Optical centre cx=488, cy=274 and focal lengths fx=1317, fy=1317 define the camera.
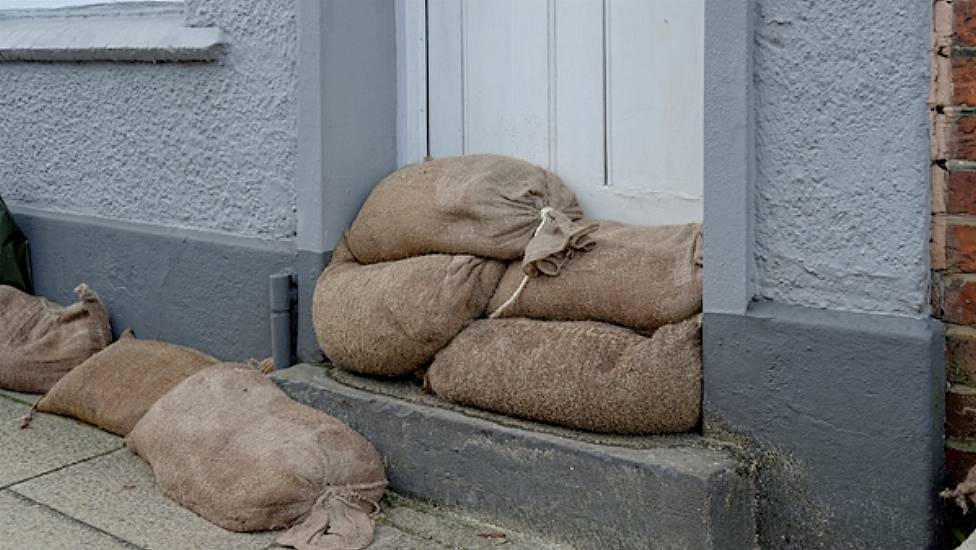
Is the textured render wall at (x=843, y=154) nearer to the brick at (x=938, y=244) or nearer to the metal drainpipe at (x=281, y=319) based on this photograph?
the brick at (x=938, y=244)

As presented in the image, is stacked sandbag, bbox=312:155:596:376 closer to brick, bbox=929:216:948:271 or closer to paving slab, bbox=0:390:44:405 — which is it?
brick, bbox=929:216:948:271

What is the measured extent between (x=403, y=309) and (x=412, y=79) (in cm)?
101

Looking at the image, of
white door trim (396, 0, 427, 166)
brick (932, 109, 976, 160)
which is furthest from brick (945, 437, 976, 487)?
white door trim (396, 0, 427, 166)

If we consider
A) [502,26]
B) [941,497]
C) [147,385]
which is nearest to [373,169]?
[502,26]

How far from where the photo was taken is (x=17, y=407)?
5035 mm

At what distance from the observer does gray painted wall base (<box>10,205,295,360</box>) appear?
483cm

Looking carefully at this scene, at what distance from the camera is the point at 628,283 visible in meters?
3.67

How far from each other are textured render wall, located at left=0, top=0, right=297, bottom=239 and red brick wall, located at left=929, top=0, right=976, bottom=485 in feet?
7.51

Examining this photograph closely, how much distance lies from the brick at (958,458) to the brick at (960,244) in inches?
17.1

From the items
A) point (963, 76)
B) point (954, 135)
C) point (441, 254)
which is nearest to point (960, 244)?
point (954, 135)

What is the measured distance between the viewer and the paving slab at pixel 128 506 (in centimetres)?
375

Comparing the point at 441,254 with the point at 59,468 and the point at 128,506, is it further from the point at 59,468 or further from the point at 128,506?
the point at 59,468

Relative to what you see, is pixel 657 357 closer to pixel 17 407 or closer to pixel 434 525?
pixel 434 525

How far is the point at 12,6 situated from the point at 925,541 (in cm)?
477
